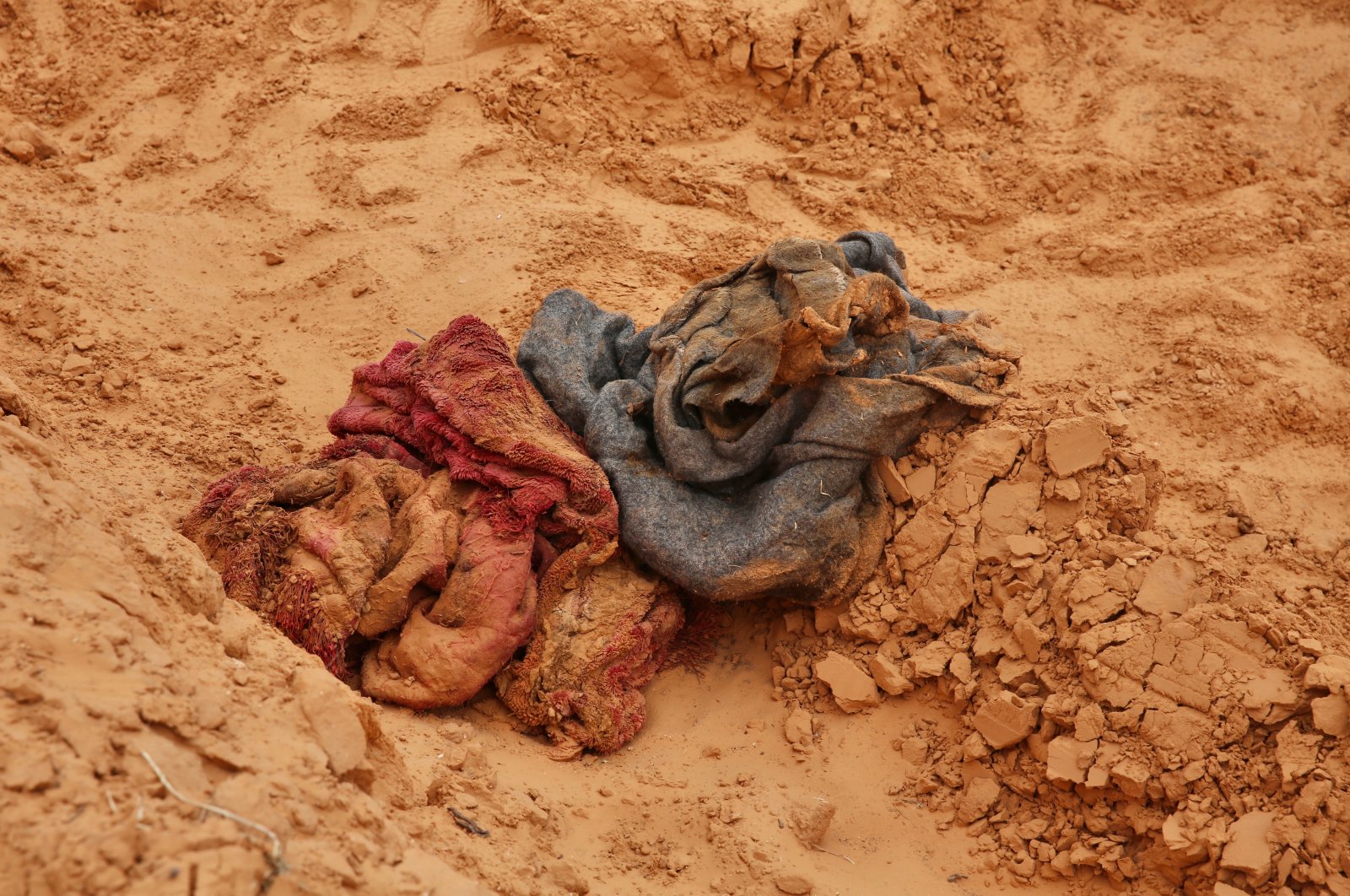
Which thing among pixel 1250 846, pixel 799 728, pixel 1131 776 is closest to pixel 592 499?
pixel 799 728

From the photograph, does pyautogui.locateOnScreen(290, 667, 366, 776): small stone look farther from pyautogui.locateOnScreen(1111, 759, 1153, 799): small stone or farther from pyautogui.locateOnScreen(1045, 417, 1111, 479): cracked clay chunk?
pyautogui.locateOnScreen(1045, 417, 1111, 479): cracked clay chunk

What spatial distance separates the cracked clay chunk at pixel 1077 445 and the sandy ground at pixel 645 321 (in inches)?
2.3

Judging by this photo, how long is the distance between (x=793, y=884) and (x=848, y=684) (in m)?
0.64

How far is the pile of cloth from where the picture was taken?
2.79 m

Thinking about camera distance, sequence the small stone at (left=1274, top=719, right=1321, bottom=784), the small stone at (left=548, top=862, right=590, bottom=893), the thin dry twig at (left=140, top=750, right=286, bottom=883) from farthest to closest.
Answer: the small stone at (left=1274, top=719, right=1321, bottom=784), the small stone at (left=548, top=862, right=590, bottom=893), the thin dry twig at (left=140, top=750, right=286, bottom=883)

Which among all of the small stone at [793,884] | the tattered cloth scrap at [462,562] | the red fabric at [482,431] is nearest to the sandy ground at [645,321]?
the small stone at [793,884]

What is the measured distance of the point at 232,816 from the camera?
1597mm

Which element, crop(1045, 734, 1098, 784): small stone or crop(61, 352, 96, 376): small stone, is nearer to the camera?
crop(1045, 734, 1098, 784): small stone

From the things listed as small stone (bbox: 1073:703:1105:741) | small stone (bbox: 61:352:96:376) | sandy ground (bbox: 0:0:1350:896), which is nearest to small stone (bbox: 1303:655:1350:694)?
sandy ground (bbox: 0:0:1350:896)

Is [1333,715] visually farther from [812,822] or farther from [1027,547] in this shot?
[812,822]

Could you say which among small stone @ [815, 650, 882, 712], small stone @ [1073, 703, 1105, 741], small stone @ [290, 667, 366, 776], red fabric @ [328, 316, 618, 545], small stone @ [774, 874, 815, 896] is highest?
small stone @ [290, 667, 366, 776]

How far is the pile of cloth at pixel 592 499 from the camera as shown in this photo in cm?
279

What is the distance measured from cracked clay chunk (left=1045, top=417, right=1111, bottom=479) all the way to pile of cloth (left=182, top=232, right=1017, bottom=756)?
0.25m

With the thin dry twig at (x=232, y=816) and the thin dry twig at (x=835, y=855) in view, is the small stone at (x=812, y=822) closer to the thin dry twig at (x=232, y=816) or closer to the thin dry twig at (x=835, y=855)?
the thin dry twig at (x=835, y=855)
